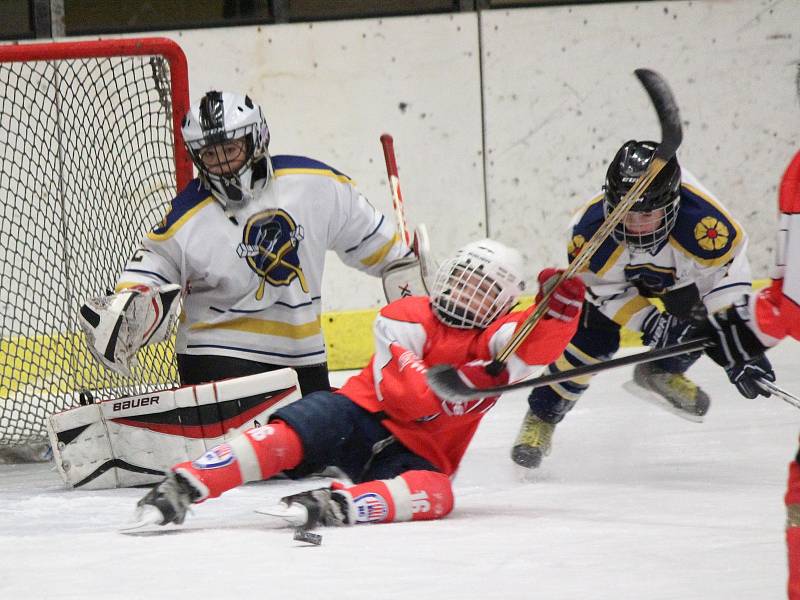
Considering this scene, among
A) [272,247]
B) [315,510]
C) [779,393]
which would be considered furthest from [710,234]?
[315,510]

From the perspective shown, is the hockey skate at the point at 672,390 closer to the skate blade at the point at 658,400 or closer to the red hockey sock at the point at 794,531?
the skate blade at the point at 658,400

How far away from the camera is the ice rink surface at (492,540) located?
195cm

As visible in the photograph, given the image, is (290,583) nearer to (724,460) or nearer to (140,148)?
(724,460)

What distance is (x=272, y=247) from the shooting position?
322 centimetres

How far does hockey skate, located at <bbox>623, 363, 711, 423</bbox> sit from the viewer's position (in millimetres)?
3369

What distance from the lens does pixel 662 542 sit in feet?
7.23

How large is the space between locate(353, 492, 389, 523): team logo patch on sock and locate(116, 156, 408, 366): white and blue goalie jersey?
0.95 metres

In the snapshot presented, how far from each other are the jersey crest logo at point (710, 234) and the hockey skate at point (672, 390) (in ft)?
1.34

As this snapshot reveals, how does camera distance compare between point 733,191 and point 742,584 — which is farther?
point 733,191

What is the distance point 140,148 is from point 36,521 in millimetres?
1412

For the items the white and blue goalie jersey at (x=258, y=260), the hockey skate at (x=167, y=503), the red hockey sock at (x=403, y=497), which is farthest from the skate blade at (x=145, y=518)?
the white and blue goalie jersey at (x=258, y=260)

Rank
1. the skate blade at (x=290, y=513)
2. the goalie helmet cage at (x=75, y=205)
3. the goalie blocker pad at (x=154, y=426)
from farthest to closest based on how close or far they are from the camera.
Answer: the goalie helmet cage at (x=75, y=205)
the goalie blocker pad at (x=154, y=426)
the skate blade at (x=290, y=513)

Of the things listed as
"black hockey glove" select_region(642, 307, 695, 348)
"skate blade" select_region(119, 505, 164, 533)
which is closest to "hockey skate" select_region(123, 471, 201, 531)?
"skate blade" select_region(119, 505, 164, 533)

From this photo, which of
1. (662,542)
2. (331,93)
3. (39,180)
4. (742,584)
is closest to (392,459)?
(662,542)
